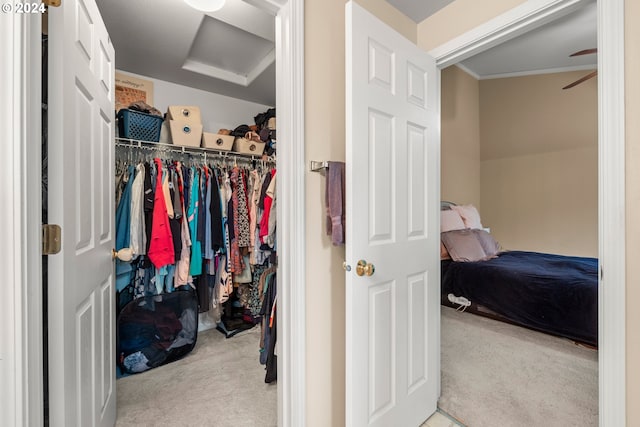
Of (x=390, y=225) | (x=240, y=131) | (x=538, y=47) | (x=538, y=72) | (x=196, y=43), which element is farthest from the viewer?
(x=538, y=72)

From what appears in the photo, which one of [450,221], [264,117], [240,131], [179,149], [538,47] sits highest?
[538,47]

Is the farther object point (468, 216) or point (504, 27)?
point (468, 216)

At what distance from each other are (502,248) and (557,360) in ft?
8.11

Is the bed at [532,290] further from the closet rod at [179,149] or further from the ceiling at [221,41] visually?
the closet rod at [179,149]

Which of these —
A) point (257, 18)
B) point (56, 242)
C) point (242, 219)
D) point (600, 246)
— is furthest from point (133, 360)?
point (600, 246)

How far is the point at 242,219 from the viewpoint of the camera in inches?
101

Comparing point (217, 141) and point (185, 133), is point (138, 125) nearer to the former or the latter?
point (185, 133)

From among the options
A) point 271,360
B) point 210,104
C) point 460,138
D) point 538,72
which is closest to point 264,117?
point 210,104

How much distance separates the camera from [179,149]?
8.14 feet

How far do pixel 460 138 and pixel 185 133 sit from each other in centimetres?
385

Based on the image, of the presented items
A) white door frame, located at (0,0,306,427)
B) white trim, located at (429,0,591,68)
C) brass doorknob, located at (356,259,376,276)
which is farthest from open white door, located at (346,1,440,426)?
white door frame, located at (0,0,306,427)

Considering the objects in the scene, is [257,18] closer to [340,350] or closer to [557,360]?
[340,350]

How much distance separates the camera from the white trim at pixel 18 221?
A: 66 cm

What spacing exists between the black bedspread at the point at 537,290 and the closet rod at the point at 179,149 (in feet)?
8.25
